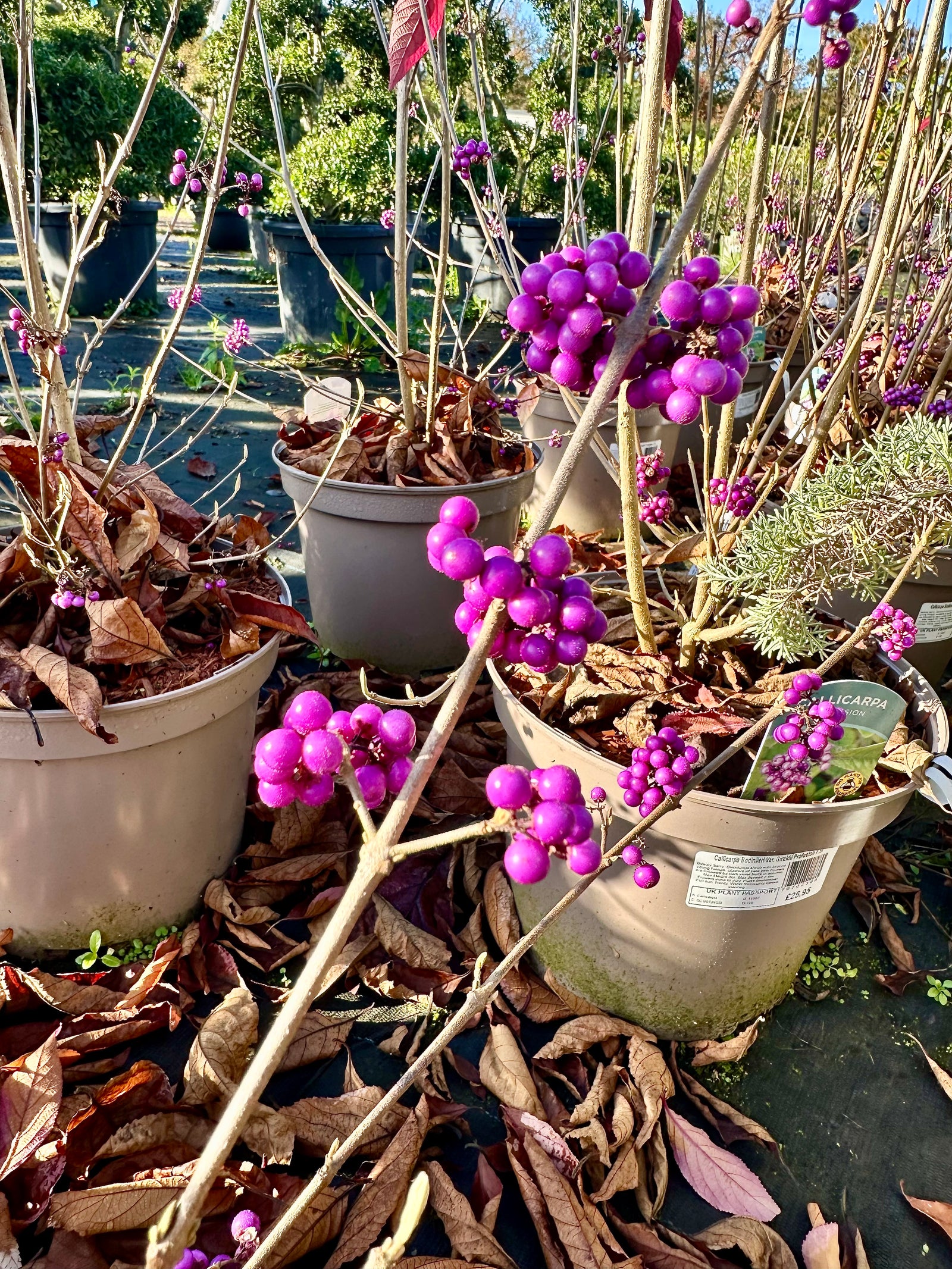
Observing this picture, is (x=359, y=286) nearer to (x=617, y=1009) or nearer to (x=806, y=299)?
(x=806, y=299)

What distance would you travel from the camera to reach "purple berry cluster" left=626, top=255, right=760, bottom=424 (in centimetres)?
49

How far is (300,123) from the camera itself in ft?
23.0

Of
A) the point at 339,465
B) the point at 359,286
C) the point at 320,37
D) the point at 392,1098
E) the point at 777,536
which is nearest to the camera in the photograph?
the point at 392,1098

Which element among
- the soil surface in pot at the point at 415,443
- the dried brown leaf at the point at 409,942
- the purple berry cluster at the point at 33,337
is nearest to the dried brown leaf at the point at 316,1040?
the dried brown leaf at the point at 409,942

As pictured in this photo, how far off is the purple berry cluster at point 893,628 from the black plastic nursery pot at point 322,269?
14.3ft

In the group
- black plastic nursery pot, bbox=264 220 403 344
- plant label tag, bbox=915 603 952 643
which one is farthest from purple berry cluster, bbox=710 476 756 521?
black plastic nursery pot, bbox=264 220 403 344

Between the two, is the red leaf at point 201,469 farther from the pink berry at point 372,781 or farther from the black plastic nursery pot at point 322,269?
the pink berry at point 372,781

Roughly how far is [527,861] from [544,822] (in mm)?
23

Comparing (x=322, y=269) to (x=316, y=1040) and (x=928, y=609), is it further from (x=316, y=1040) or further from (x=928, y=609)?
(x=316, y=1040)

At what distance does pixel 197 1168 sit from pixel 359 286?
4988mm

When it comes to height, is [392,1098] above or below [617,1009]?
above

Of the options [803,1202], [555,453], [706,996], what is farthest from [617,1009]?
[555,453]

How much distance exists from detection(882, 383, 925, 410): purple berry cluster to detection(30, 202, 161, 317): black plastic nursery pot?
4.75 metres

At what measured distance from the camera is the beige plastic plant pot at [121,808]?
3.84 ft
